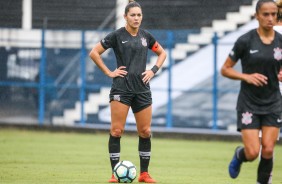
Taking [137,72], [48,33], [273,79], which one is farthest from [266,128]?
[48,33]

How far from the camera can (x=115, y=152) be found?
40.1ft

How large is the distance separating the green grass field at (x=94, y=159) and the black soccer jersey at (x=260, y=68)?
2.45m

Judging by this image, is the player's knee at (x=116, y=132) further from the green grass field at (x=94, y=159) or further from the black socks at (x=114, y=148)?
the green grass field at (x=94, y=159)

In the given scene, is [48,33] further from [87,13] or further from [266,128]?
[266,128]

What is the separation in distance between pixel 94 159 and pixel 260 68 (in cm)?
674

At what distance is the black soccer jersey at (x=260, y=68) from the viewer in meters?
10.1

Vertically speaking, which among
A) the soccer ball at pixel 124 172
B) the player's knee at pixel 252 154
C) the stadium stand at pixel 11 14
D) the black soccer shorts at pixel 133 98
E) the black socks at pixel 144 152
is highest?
the stadium stand at pixel 11 14

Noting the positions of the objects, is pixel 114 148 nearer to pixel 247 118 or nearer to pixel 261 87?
pixel 247 118

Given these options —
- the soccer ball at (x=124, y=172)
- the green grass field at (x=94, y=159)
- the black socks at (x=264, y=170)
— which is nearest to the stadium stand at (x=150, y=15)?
the green grass field at (x=94, y=159)

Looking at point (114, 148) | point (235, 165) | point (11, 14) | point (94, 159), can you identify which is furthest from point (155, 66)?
point (11, 14)

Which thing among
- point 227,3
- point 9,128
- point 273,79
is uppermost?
point 227,3

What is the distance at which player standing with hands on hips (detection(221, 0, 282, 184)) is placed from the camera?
10.1 m

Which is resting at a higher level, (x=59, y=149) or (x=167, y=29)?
(x=167, y=29)

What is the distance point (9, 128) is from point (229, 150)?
764 cm
